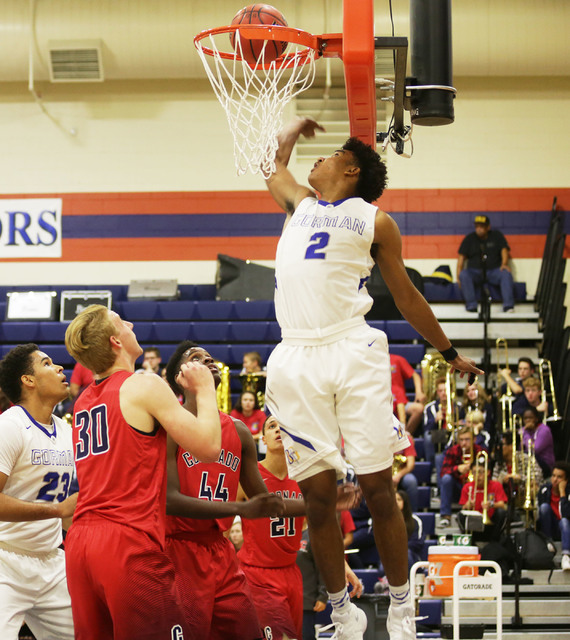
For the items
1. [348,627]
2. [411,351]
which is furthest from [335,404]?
[411,351]

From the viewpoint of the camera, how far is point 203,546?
15.0ft

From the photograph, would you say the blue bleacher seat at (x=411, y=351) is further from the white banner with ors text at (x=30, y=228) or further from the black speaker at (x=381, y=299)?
the white banner with ors text at (x=30, y=228)

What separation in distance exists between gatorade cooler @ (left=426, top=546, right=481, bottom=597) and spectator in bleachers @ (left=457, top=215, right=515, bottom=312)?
6.08 meters

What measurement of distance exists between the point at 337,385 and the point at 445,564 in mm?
4966

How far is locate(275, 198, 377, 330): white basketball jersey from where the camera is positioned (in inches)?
164

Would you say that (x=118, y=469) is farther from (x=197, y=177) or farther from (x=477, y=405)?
(x=197, y=177)

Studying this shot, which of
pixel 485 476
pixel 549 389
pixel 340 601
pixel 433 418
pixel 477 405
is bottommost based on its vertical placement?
pixel 340 601

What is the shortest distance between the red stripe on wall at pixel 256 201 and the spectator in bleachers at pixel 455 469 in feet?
18.1

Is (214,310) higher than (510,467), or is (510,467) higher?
(214,310)

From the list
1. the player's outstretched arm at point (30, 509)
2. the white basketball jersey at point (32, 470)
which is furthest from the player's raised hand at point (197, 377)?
the white basketball jersey at point (32, 470)

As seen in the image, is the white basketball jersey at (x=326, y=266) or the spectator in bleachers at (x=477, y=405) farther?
the spectator in bleachers at (x=477, y=405)

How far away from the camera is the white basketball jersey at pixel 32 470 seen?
5070 millimetres

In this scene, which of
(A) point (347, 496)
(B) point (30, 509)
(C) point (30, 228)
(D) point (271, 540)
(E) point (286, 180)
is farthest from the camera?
(C) point (30, 228)

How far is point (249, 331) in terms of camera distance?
13.2 m
